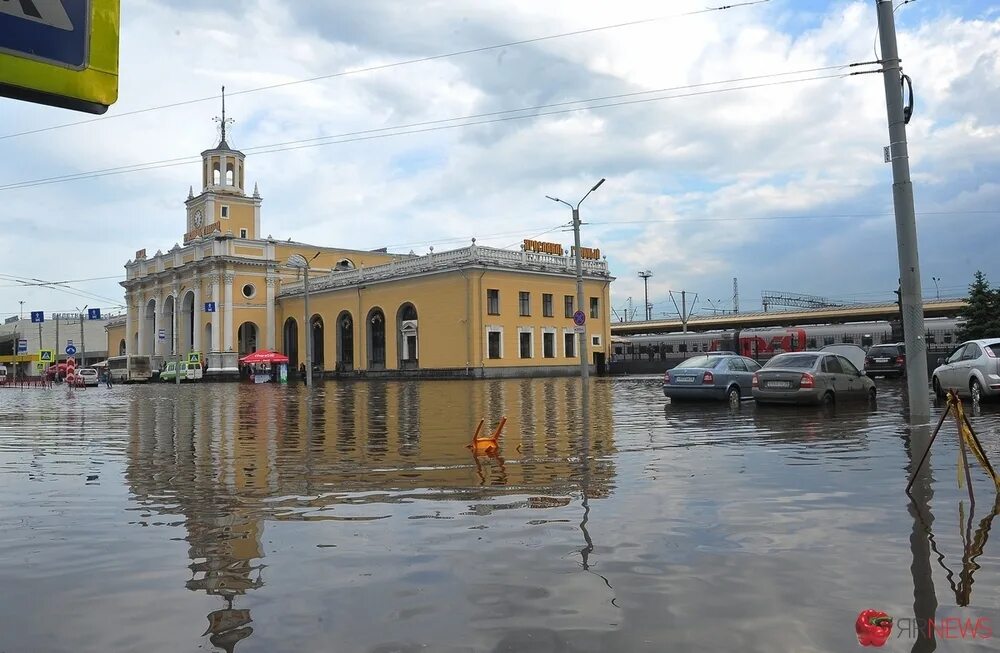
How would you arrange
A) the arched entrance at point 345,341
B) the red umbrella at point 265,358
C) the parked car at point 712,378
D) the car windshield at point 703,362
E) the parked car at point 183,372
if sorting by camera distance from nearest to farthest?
the parked car at point 712,378, the car windshield at point 703,362, the red umbrella at point 265,358, the arched entrance at point 345,341, the parked car at point 183,372

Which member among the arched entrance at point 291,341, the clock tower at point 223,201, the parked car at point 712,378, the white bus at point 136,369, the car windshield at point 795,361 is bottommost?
the parked car at point 712,378

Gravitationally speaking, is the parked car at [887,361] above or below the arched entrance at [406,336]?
below

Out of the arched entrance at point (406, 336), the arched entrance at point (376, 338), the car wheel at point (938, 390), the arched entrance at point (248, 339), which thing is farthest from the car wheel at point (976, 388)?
the arched entrance at point (248, 339)

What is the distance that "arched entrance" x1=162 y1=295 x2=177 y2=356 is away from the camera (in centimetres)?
7888

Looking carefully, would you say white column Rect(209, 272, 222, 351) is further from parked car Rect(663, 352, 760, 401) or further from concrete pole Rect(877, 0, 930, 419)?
concrete pole Rect(877, 0, 930, 419)

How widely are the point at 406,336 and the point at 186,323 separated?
2832cm

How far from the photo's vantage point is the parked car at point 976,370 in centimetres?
1585

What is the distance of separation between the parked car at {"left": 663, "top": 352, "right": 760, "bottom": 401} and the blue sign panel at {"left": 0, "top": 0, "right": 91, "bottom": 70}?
1802cm

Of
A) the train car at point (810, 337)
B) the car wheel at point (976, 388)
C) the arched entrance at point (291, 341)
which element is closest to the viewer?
the car wheel at point (976, 388)

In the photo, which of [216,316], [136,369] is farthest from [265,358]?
[136,369]

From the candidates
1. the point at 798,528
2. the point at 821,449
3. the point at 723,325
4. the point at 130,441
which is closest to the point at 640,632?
the point at 798,528

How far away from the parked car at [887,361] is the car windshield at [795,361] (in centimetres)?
1965

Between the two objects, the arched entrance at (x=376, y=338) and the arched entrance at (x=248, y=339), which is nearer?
the arched entrance at (x=376, y=338)

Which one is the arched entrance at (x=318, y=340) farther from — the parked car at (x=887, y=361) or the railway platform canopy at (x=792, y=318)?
the parked car at (x=887, y=361)
